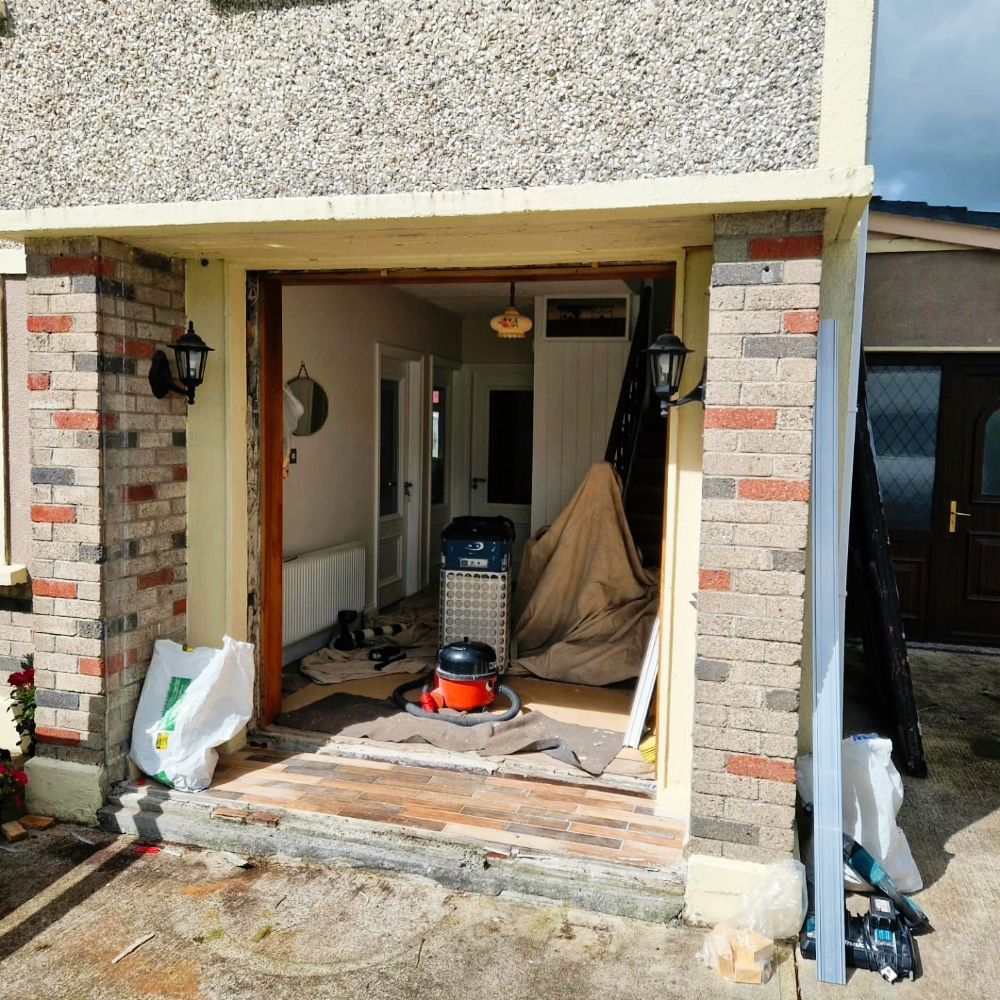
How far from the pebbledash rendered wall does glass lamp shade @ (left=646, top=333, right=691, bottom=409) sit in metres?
0.68

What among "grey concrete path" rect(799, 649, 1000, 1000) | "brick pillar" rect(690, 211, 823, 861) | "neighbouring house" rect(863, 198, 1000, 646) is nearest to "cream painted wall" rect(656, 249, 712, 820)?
"brick pillar" rect(690, 211, 823, 861)

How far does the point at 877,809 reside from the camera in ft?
12.2

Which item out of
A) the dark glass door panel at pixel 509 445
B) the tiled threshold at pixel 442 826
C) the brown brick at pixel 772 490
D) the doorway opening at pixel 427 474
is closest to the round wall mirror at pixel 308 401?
the doorway opening at pixel 427 474

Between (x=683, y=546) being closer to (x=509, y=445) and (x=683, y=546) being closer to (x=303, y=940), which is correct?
(x=303, y=940)

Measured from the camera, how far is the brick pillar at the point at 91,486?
407 cm

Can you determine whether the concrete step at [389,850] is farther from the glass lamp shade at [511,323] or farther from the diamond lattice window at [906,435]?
the diamond lattice window at [906,435]

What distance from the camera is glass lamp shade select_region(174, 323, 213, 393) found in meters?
4.27

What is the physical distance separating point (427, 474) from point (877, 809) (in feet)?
20.5

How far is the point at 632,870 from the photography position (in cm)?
362

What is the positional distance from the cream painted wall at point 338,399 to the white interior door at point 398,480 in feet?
1.07

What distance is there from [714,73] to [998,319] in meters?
5.12

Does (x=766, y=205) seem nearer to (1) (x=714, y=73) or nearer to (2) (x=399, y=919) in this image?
(1) (x=714, y=73)

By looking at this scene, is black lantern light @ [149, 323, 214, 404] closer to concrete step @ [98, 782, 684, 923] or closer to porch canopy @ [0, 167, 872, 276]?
porch canopy @ [0, 167, 872, 276]

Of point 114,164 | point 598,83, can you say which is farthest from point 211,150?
point 598,83
